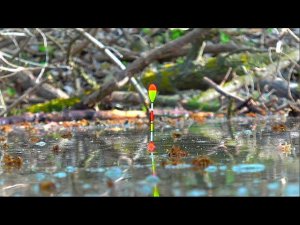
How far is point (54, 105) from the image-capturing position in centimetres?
746

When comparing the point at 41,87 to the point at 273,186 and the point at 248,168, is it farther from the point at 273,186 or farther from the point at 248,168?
the point at 273,186

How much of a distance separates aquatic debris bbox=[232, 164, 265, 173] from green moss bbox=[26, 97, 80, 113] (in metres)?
5.15

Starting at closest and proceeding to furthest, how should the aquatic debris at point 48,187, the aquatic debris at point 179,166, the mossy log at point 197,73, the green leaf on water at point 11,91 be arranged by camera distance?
1. the aquatic debris at point 48,187
2. the aquatic debris at point 179,166
3. the mossy log at point 197,73
4. the green leaf on water at point 11,91

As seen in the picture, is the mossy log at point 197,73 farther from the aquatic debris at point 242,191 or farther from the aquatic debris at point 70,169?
the aquatic debris at point 242,191

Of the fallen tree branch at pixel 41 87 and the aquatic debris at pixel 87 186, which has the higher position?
the fallen tree branch at pixel 41 87

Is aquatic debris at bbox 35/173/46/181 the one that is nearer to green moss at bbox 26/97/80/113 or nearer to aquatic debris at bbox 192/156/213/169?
aquatic debris at bbox 192/156/213/169

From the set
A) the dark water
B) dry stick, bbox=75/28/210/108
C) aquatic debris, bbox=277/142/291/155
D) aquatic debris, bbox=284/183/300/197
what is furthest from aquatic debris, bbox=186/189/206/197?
dry stick, bbox=75/28/210/108

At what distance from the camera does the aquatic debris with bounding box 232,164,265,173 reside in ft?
7.19

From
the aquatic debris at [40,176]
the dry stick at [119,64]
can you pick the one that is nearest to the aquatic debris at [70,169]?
the aquatic debris at [40,176]

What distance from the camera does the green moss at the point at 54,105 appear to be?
735 centimetres

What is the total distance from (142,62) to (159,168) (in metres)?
4.12

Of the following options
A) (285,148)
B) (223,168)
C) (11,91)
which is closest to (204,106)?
(11,91)
